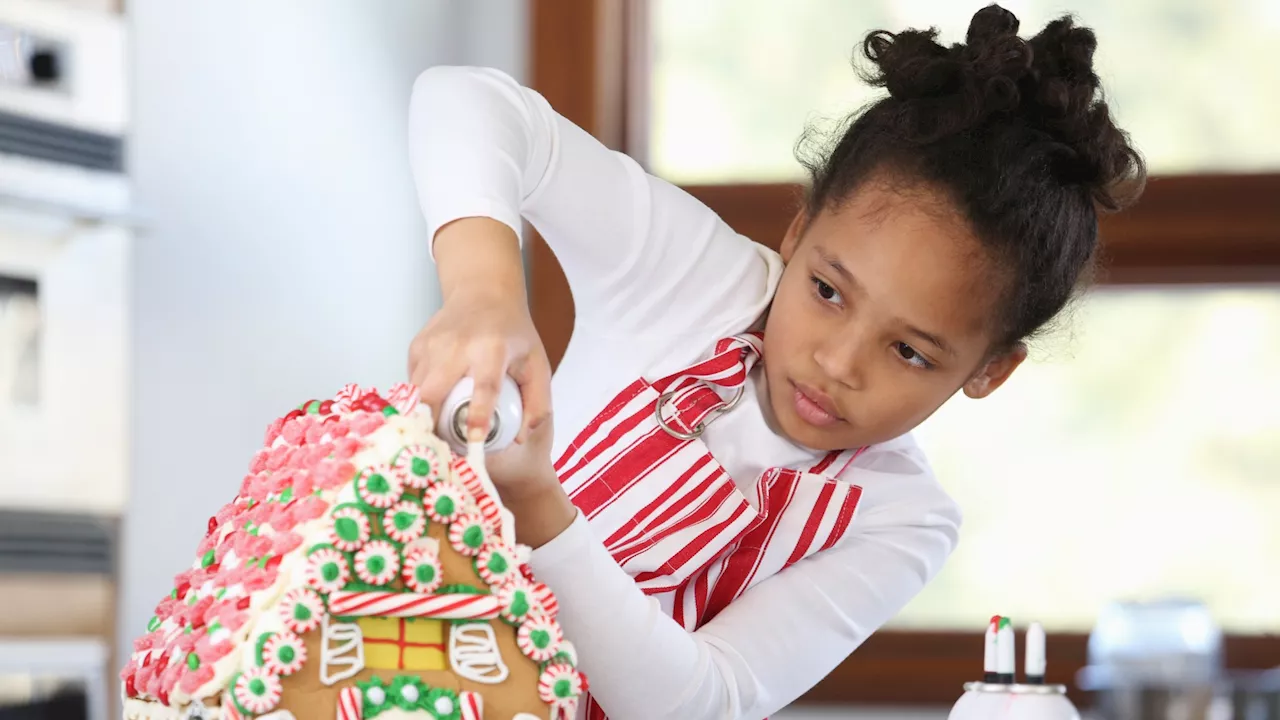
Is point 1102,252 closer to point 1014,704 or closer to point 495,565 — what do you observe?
point 1014,704

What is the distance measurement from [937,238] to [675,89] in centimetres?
144

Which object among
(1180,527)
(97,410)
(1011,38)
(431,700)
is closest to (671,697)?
(431,700)

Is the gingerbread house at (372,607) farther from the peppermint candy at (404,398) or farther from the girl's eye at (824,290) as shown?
the girl's eye at (824,290)

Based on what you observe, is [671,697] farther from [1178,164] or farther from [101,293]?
[1178,164]

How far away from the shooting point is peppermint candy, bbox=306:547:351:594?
22.0 inches

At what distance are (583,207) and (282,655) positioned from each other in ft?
1.43

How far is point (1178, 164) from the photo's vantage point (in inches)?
83.8

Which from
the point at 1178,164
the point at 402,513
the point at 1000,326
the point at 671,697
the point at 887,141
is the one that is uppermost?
the point at 1178,164

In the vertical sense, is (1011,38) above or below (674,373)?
above

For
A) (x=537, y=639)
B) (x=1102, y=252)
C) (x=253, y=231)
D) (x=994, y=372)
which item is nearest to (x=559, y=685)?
(x=537, y=639)

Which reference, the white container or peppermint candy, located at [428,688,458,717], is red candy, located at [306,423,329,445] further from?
the white container

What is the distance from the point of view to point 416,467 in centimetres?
58

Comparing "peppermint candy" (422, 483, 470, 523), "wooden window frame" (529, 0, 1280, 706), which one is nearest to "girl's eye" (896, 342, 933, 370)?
"peppermint candy" (422, 483, 470, 523)

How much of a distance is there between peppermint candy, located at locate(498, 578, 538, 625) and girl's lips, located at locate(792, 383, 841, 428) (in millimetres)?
383
